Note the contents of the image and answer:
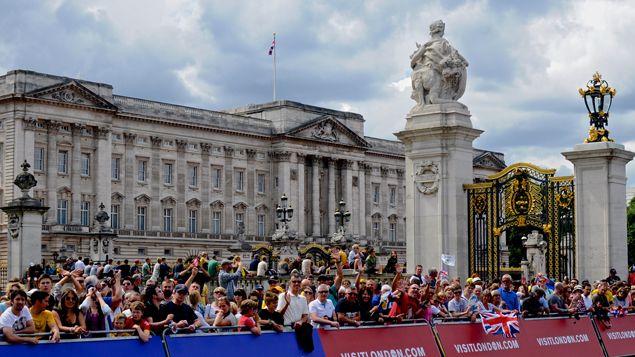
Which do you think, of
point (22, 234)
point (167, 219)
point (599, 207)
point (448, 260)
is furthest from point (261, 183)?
point (599, 207)

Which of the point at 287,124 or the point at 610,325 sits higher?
the point at 287,124

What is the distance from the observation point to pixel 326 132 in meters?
107

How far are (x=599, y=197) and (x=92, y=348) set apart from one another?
1376 cm

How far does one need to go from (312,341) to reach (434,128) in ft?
34.9

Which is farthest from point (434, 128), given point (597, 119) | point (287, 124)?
point (287, 124)

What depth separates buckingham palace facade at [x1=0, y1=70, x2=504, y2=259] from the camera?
8262 cm

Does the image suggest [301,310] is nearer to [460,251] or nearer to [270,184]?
[460,251]

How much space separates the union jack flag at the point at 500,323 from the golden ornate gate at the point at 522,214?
6259 millimetres

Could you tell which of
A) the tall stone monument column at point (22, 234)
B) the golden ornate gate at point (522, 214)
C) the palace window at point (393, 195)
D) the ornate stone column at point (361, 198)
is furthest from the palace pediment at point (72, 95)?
the golden ornate gate at point (522, 214)

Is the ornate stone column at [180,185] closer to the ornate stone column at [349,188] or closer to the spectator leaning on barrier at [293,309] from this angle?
the ornate stone column at [349,188]

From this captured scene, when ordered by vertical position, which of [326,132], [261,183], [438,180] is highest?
[326,132]

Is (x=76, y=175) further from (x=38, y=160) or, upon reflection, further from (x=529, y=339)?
(x=529, y=339)

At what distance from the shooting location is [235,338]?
50.9 feet

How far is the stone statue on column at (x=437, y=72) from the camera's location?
87.5 feet
